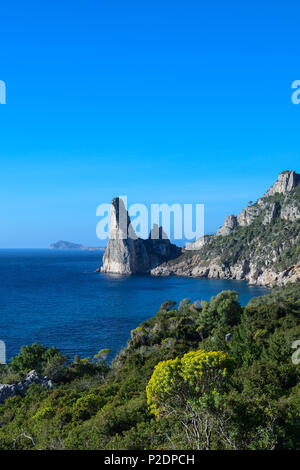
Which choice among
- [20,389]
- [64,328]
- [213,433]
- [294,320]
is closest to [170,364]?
[213,433]

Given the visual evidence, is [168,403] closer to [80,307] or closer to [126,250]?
[80,307]

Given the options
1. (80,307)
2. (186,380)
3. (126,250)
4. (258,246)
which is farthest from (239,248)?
(186,380)

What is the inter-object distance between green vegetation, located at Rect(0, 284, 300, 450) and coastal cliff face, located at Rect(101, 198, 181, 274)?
93631 mm

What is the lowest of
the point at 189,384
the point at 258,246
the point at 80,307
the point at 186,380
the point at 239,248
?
the point at 80,307

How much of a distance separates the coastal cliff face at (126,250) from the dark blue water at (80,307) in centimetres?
2543

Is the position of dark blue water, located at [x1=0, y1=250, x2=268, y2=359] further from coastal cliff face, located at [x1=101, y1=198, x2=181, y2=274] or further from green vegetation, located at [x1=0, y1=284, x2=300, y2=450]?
coastal cliff face, located at [x1=101, y1=198, x2=181, y2=274]

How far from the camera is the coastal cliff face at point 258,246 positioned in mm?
94000

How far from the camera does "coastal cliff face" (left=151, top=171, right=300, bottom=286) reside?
308ft

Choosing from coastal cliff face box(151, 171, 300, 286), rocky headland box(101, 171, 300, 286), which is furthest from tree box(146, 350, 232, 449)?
rocky headland box(101, 171, 300, 286)

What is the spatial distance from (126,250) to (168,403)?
113 m

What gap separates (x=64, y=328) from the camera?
45.8 metres

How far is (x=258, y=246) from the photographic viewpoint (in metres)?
109

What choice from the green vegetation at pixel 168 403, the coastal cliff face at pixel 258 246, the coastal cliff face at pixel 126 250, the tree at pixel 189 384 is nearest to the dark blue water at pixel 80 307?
the coastal cliff face at pixel 258 246
